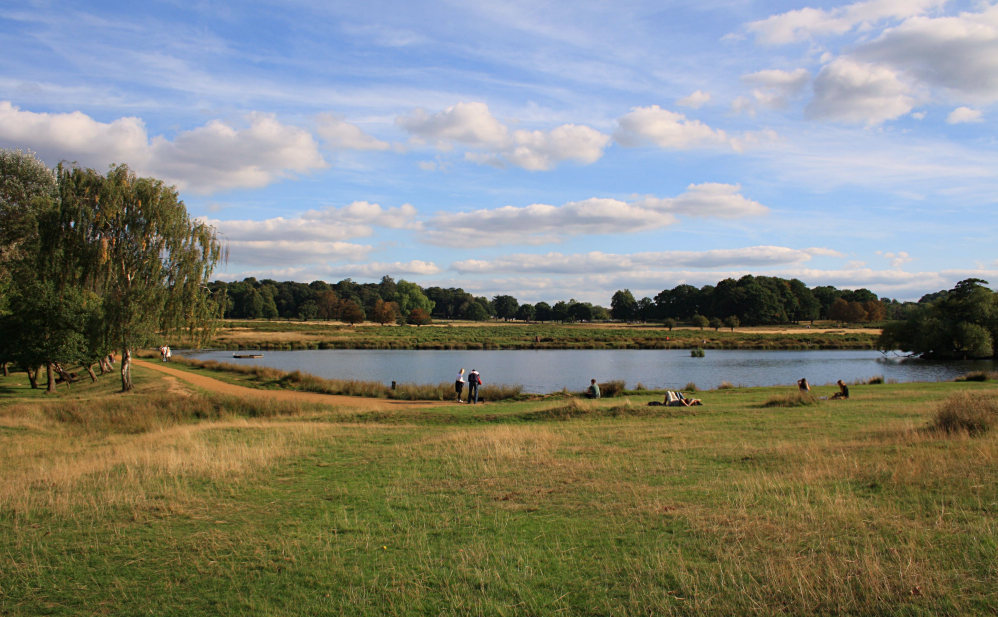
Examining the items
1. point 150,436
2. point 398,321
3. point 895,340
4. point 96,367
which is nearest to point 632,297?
point 398,321

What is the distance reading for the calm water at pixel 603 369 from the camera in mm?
42375

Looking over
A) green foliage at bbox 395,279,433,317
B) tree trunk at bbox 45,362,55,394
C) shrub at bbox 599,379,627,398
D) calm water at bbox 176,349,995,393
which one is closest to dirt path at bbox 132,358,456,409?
tree trunk at bbox 45,362,55,394

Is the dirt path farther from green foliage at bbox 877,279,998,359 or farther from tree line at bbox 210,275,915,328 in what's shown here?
tree line at bbox 210,275,915,328

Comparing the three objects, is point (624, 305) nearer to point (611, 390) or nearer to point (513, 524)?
point (611, 390)

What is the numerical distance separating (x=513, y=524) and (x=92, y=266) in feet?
98.4

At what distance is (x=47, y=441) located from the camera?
52.7 ft

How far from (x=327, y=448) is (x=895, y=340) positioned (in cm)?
6914

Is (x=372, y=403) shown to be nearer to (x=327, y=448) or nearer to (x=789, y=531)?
(x=327, y=448)

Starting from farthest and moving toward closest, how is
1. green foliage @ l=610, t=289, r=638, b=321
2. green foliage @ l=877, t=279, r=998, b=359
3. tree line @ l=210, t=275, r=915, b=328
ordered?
1. green foliage @ l=610, t=289, r=638, b=321
2. tree line @ l=210, t=275, r=915, b=328
3. green foliage @ l=877, t=279, r=998, b=359

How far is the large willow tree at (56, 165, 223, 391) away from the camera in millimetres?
28547

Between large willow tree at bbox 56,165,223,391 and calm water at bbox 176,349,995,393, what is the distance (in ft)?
52.3

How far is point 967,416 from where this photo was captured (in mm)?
12414

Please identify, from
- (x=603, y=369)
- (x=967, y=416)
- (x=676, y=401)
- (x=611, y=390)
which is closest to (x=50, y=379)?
(x=611, y=390)

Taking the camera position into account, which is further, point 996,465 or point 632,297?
point 632,297
